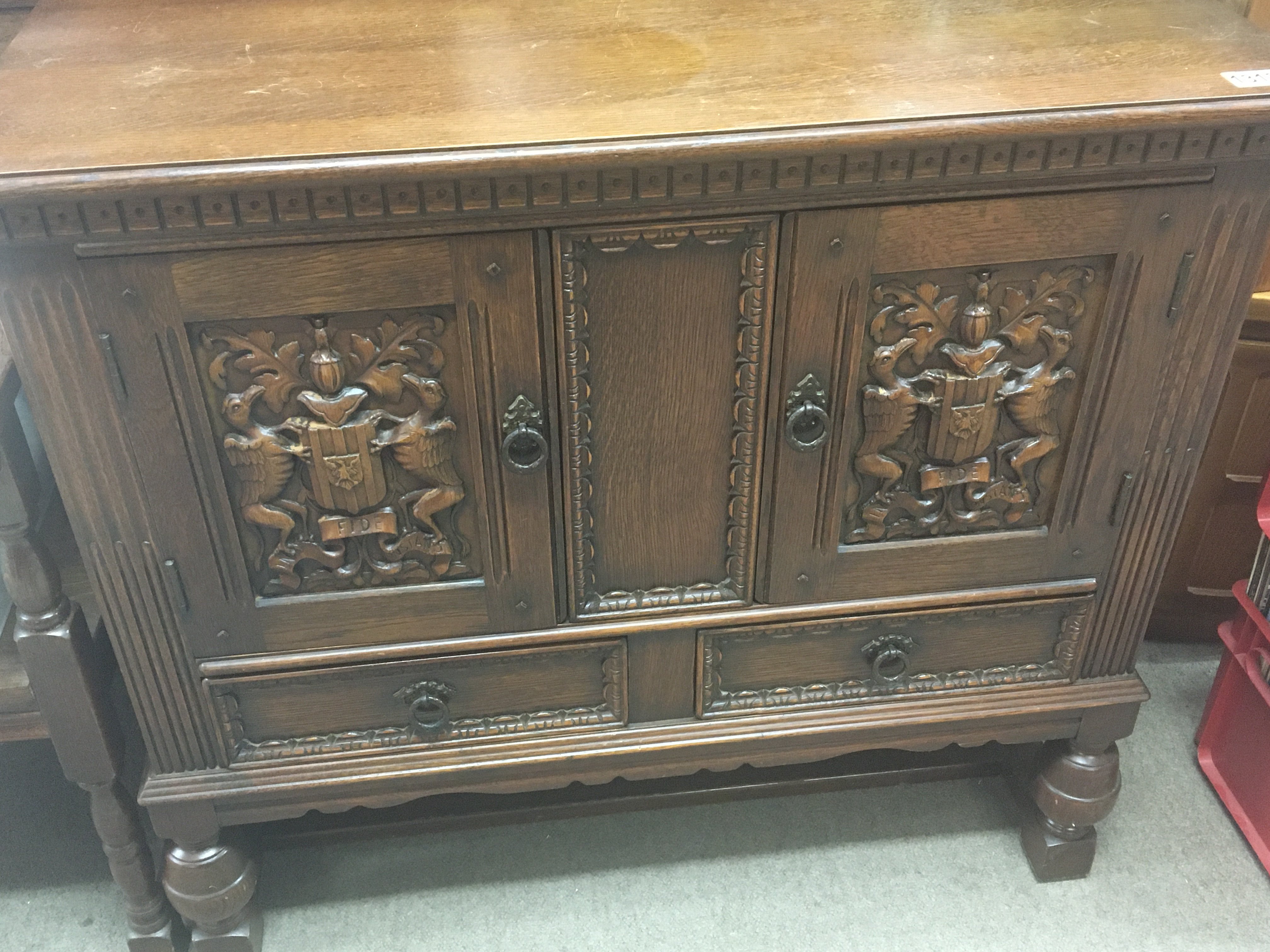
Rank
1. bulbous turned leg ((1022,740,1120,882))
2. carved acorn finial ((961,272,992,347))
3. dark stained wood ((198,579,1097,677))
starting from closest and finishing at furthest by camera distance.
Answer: carved acorn finial ((961,272,992,347))
dark stained wood ((198,579,1097,677))
bulbous turned leg ((1022,740,1120,882))

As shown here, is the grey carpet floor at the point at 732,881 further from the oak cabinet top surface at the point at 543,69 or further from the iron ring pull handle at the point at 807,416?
the oak cabinet top surface at the point at 543,69

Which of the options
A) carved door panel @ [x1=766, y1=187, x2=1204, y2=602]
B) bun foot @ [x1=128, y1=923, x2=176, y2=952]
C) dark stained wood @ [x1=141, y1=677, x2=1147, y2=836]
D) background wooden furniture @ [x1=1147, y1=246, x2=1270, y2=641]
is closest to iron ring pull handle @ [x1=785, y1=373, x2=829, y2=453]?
carved door panel @ [x1=766, y1=187, x2=1204, y2=602]

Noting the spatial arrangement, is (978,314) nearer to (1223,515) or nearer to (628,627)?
(628,627)

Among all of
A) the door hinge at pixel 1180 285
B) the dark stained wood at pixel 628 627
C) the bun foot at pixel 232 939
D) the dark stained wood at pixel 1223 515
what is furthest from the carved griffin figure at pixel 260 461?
the dark stained wood at pixel 1223 515

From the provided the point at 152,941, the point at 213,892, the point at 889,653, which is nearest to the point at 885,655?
the point at 889,653

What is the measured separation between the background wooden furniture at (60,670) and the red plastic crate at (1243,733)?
124 cm

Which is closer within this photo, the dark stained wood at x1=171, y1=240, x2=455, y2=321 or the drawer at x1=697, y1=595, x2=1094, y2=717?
the dark stained wood at x1=171, y1=240, x2=455, y2=321

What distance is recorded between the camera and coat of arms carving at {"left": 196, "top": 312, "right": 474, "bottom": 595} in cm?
91

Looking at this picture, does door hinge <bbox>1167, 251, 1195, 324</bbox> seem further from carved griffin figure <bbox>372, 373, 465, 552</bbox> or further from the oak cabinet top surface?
carved griffin figure <bbox>372, 373, 465, 552</bbox>

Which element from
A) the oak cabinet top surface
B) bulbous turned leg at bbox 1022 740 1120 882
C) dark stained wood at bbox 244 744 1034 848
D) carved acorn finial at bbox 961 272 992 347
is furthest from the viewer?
dark stained wood at bbox 244 744 1034 848

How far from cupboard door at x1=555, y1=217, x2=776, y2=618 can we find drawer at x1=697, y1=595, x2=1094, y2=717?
9 centimetres

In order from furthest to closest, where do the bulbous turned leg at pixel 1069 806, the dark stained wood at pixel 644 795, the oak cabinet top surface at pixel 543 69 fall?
the dark stained wood at pixel 644 795
the bulbous turned leg at pixel 1069 806
the oak cabinet top surface at pixel 543 69

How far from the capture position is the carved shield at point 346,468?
95 centimetres

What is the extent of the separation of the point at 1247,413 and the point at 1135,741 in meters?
0.45
